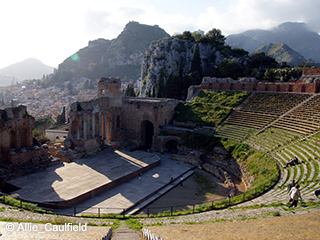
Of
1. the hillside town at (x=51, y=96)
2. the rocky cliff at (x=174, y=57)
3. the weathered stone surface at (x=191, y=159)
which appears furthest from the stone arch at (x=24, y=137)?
the hillside town at (x=51, y=96)

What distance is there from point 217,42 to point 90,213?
211 ft

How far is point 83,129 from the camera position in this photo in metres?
26.0

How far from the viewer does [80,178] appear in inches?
741

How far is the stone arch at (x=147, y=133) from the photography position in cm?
3328

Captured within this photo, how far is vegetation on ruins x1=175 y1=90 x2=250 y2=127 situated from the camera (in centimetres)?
3206

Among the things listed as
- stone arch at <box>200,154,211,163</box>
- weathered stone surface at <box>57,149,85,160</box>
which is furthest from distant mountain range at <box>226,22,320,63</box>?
weathered stone surface at <box>57,149,85,160</box>

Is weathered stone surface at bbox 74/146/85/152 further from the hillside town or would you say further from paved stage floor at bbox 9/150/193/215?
the hillside town

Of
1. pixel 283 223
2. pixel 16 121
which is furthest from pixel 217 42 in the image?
pixel 283 223

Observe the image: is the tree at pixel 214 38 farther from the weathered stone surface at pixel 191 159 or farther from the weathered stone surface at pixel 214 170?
the weathered stone surface at pixel 214 170

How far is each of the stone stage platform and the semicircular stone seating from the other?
35.4ft

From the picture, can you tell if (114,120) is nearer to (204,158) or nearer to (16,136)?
(204,158)

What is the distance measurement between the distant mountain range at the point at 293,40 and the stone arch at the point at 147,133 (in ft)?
449

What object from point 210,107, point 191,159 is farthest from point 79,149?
point 210,107

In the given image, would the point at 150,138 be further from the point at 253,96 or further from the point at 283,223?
the point at 283,223
